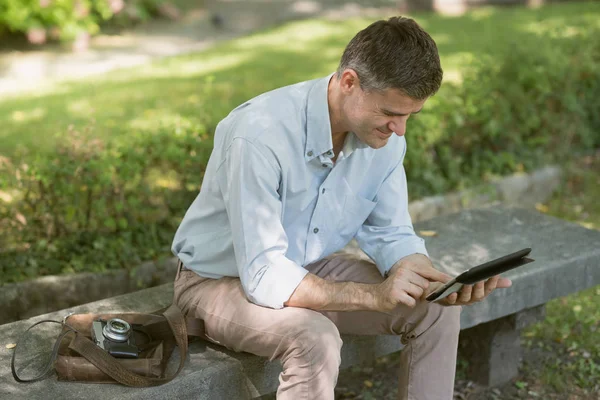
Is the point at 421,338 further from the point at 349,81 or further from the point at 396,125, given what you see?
the point at 349,81

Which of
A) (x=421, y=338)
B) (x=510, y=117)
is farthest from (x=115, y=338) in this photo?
(x=510, y=117)

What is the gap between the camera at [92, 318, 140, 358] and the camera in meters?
3.06

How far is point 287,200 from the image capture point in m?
3.24

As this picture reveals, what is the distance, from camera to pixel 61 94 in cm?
742

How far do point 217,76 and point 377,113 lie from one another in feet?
16.8

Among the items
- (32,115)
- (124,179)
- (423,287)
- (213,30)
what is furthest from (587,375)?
(213,30)

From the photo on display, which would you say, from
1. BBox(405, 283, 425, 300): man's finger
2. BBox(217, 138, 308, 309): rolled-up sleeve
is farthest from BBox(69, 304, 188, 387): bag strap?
BBox(405, 283, 425, 300): man's finger

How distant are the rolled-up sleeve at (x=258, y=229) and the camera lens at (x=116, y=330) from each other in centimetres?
49

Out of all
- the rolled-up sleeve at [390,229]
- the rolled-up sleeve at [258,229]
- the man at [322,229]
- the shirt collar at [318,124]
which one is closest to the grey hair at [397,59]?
the man at [322,229]

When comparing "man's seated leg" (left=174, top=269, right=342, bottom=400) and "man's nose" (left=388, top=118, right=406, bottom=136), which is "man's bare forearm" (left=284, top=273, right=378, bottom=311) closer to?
"man's seated leg" (left=174, top=269, right=342, bottom=400)

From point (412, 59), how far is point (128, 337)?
4.76 feet

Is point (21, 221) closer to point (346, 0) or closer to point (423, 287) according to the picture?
point (423, 287)

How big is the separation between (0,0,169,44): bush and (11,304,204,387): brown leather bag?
20.0 feet

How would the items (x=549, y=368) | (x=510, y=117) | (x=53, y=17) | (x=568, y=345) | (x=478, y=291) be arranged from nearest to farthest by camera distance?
(x=478, y=291), (x=549, y=368), (x=568, y=345), (x=510, y=117), (x=53, y=17)
